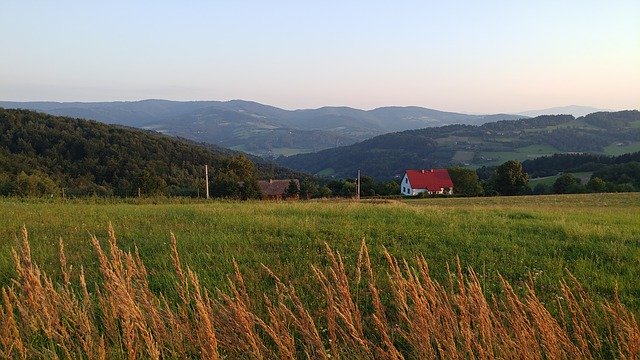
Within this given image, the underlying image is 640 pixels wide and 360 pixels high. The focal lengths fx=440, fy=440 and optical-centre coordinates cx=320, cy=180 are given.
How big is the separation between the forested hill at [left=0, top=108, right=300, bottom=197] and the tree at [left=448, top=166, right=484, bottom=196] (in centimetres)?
3224

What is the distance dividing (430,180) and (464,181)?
633 cm

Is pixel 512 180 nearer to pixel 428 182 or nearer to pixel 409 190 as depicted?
pixel 428 182

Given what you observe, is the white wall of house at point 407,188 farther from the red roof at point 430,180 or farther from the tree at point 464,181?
the tree at point 464,181

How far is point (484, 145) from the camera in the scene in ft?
521

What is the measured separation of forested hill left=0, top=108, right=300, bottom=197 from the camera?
170 ft

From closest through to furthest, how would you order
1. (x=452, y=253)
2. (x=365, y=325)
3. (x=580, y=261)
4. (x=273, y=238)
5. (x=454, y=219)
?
(x=365, y=325), (x=580, y=261), (x=452, y=253), (x=273, y=238), (x=454, y=219)

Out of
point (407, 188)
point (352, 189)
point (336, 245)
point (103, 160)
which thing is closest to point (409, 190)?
point (407, 188)

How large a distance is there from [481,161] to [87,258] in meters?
138

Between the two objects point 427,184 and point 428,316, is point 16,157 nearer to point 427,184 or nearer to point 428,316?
point 427,184

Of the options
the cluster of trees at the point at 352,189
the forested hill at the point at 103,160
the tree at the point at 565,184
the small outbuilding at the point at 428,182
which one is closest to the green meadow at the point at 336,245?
the forested hill at the point at 103,160

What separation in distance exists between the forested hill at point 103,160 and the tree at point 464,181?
3224 centimetres

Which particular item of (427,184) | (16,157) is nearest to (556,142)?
(427,184)

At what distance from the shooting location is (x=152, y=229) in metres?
8.84

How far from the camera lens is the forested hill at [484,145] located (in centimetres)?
14175
